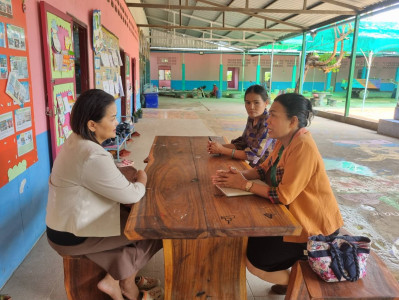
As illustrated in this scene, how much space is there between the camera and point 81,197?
1.41 m

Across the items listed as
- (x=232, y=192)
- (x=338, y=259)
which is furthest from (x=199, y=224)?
(x=338, y=259)

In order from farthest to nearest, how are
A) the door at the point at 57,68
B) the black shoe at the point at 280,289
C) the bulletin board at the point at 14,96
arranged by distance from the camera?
the door at the point at 57,68 → the black shoe at the point at 280,289 → the bulletin board at the point at 14,96

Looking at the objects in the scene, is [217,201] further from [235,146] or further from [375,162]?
[375,162]

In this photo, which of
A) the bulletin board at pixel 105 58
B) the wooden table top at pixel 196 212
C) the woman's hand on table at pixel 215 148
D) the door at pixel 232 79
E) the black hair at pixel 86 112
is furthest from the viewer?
the door at pixel 232 79

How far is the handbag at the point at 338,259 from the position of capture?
1314 millimetres

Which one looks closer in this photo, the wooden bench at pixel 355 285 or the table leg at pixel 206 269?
the wooden bench at pixel 355 285

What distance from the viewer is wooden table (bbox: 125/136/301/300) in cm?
122

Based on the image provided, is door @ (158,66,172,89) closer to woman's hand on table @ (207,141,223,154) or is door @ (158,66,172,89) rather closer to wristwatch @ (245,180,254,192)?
woman's hand on table @ (207,141,223,154)

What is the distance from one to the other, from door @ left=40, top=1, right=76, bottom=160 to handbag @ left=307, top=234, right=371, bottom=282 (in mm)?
2246

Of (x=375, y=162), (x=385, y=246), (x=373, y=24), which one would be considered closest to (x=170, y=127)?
(x=375, y=162)

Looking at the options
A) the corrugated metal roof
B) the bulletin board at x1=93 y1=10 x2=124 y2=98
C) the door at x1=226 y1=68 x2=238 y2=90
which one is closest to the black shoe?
the bulletin board at x1=93 y1=10 x2=124 y2=98

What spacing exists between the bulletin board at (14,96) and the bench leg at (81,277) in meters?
0.68

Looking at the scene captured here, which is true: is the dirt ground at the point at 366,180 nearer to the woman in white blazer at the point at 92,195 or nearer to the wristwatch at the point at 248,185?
the wristwatch at the point at 248,185

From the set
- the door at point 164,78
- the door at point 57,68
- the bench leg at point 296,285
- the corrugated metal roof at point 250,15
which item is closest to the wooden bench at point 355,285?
the bench leg at point 296,285
